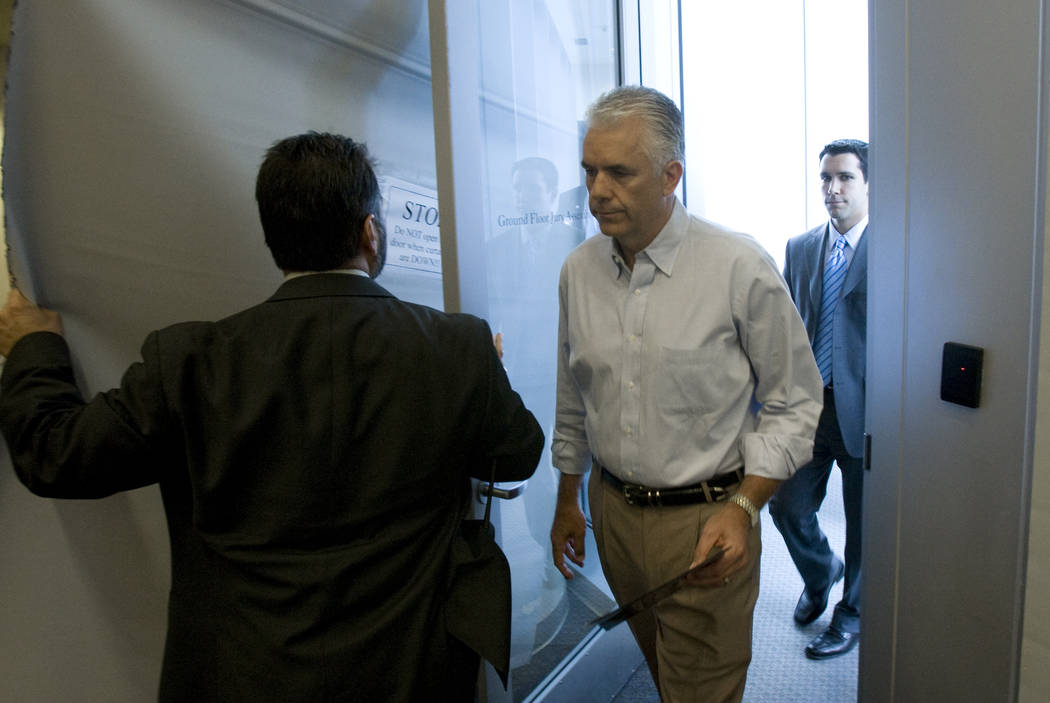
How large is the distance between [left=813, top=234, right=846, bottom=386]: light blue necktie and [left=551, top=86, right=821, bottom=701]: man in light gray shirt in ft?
3.45

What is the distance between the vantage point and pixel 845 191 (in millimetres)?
2473

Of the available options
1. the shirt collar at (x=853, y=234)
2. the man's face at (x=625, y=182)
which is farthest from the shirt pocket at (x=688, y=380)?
the shirt collar at (x=853, y=234)

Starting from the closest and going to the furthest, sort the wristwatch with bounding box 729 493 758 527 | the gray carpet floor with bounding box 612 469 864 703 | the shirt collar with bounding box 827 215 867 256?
1. the wristwatch with bounding box 729 493 758 527
2. the gray carpet floor with bounding box 612 469 864 703
3. the shirt collar with bounding box 827 215 867 256

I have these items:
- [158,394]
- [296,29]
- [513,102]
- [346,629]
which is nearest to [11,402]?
[158,394]

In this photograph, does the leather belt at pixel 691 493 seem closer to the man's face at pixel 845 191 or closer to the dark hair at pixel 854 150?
the man's face at pixel 845 191

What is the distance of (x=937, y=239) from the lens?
51.7 inches

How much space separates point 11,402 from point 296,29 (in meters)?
0.92

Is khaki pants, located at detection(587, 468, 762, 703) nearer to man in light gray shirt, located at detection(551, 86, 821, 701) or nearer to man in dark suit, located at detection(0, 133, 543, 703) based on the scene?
man in light gray shirt, located at detection(551, 86, 821, 701)

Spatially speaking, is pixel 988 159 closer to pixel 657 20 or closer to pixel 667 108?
pixel 667 108

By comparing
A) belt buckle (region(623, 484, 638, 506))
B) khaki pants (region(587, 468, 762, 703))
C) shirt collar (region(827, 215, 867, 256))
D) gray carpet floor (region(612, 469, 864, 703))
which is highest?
shirt collar (region(827, 215, 867, 256))

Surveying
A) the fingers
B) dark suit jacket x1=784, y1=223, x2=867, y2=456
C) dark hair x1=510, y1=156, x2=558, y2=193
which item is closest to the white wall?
the fingers

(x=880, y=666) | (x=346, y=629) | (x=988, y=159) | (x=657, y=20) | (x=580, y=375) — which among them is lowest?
(x=880, y=666)

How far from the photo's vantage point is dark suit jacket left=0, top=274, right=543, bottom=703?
938 millimetres

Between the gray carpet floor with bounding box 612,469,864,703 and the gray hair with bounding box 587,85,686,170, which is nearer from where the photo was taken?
the gray hair with bounding box 587,85,686,170
